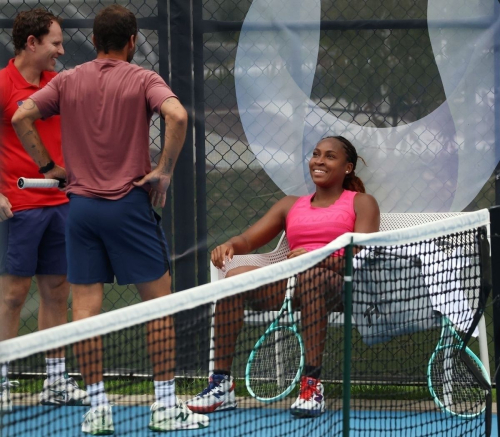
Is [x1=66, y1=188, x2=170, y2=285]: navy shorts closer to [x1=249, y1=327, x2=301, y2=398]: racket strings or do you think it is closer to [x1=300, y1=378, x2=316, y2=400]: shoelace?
[x1=300, y1=378, x2=316, y2=400]: shoelace

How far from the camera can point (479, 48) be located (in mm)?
5141

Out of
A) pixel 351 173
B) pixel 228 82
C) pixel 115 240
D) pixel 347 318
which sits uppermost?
pixel 228 82

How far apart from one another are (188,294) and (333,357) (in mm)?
1679

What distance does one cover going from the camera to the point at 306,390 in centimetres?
402

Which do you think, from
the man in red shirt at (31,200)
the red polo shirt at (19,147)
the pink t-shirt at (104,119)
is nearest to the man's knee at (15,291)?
the man in red shirt at (31,200)

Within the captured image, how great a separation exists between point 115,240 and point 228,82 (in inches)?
64.1

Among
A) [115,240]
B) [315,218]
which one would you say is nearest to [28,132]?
[115,240]

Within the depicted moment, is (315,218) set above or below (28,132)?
below

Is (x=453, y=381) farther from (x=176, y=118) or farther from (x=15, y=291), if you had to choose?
(x=15, y=291)

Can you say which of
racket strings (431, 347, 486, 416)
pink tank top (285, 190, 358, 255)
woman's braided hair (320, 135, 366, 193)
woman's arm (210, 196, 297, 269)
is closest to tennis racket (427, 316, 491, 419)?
racket strings (431, 347, 486, 416)

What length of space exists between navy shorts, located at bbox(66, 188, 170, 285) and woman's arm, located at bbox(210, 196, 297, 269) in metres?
0.90

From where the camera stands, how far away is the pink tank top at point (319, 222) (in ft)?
16.0

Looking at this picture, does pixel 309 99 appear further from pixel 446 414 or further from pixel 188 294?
pixel 188 294

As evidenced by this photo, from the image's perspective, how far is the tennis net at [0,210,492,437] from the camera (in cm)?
300
